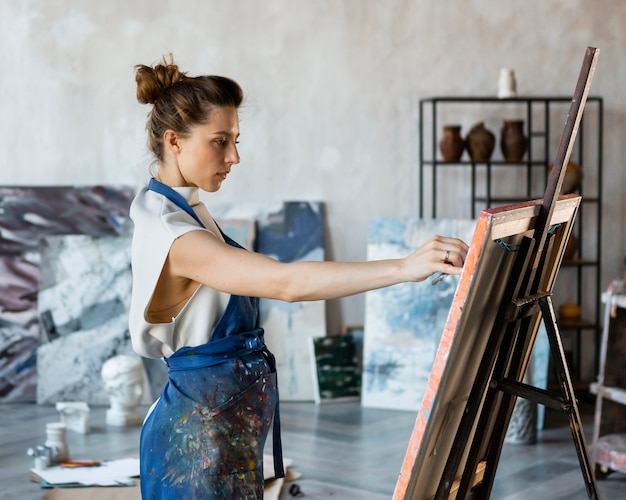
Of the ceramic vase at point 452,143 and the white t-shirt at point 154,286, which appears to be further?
the ceramic vase at point 452,143

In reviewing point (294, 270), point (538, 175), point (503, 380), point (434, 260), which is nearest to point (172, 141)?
point (294, 270)

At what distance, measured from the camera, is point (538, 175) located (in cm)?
648

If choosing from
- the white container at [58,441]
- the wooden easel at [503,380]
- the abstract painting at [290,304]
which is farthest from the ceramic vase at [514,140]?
the wooden easel at [503,380]

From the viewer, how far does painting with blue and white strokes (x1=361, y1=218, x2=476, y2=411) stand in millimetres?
6094

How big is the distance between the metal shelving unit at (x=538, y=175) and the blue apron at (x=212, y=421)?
4.30 metres

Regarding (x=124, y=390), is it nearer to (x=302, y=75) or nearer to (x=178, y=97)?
(x=302, y=75)

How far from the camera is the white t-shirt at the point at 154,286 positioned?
204cm

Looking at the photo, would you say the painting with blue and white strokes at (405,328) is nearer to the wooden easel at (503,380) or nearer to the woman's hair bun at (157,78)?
the wooden easel at (503,380)

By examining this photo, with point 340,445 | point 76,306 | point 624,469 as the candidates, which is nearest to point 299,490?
point 340,445

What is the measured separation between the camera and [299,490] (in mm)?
4344

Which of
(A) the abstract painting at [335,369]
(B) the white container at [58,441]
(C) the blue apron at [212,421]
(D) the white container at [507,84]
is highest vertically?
(D) the white container at [507,84]

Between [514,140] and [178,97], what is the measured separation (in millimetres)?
4239

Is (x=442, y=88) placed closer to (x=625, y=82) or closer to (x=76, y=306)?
(x=625, y=82)

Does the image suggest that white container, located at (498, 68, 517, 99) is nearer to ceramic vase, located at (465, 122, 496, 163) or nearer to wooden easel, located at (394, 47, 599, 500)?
ceramic vase, located at (465, 122, 496, 163)
